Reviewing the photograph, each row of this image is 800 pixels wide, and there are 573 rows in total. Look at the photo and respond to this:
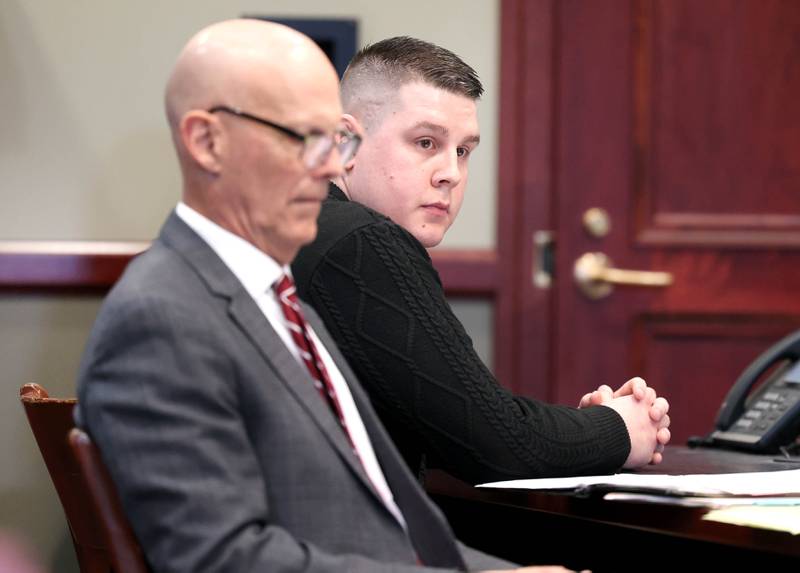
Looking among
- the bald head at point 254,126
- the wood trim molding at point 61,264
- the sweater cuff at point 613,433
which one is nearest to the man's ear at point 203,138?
the bald head at point 254,126

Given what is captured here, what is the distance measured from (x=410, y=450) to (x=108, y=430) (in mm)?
540

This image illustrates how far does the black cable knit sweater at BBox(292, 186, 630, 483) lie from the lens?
4.69 feet

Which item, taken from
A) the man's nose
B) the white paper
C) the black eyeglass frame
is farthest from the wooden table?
the black eyeglass frame

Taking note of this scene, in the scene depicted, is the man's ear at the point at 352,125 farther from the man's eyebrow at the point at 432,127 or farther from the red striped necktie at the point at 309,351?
the red striped necktie at the point at 309,351

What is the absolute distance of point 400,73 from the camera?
1680 millimetres

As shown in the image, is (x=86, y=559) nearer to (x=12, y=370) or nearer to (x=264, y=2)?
(x=12, y=370)

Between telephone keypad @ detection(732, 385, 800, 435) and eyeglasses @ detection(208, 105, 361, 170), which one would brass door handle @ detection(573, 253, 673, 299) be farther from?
eyeglasses @ detection(208, 105, 361, 170)

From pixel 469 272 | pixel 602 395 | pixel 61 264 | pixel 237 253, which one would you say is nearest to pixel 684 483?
pixel 602 395

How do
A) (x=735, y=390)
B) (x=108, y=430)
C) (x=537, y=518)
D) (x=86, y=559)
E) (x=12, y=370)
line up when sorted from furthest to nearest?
(x=12, y=370), (x=735, y=390), (x=86, y=559), (x=537, y=518), (x=108, y=430)

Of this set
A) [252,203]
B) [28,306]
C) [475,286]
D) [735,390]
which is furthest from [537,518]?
[28,306]

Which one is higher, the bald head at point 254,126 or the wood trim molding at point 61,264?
the bald head at point 254,126

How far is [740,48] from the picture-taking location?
3.19 metres

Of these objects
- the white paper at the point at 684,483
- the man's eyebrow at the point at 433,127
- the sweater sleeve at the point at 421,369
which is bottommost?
the white paper at the point at 684,483

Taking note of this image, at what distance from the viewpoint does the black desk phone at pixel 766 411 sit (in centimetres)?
180
